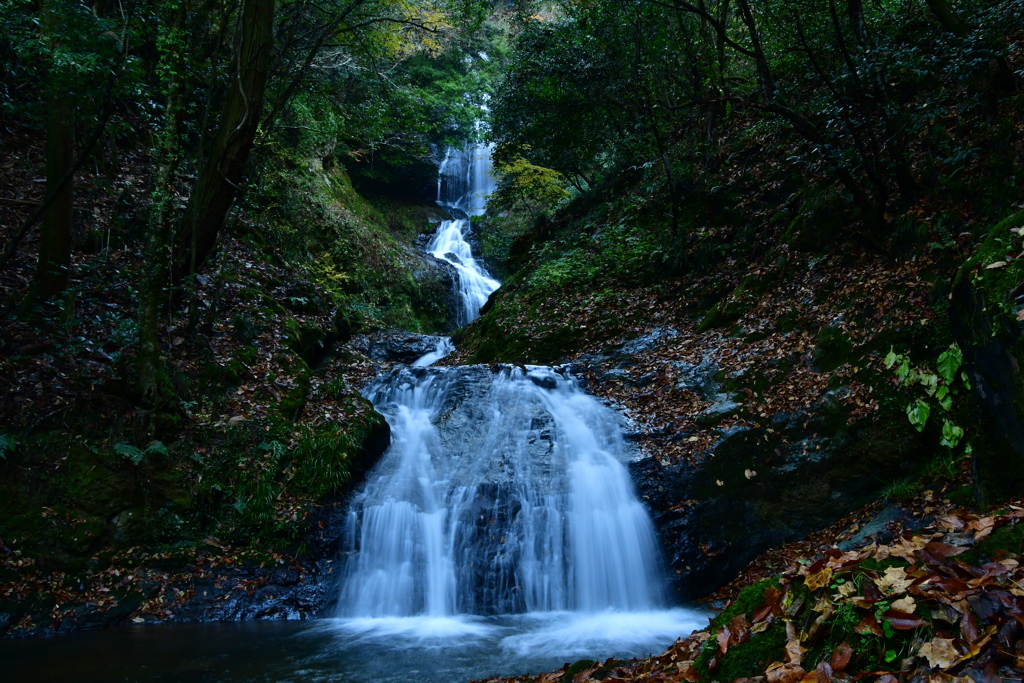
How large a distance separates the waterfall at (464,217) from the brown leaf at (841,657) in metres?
17.4

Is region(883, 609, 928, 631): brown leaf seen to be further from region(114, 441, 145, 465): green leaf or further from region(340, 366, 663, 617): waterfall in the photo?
region(114, 441, 145, 465): green leaf

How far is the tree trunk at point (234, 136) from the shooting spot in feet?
26.3

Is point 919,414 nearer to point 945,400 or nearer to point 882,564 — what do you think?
point 945,400

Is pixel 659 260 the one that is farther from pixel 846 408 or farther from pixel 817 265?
pixel 846 408

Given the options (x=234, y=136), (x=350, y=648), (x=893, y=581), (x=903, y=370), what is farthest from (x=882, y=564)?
(x=234, y=136)

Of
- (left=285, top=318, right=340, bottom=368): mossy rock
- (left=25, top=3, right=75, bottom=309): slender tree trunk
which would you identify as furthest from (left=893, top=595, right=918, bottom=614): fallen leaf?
(left=285, top=318, right=340, bottom=368): mossy rock

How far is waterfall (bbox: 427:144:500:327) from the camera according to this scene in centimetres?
2022

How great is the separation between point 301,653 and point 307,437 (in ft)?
10.8

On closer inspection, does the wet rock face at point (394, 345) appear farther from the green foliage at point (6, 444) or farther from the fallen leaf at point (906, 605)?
the fallen leaf at point (906, 605)

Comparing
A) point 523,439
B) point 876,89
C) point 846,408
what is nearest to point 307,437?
point 523,439

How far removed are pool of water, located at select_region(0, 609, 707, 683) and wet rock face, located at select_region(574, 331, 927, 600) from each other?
70 centimetres

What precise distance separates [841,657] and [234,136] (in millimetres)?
8901

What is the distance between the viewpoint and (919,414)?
5.89 metres

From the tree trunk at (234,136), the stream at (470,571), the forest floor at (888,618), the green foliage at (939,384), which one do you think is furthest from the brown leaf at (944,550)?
the tree trunk at (234,136)
